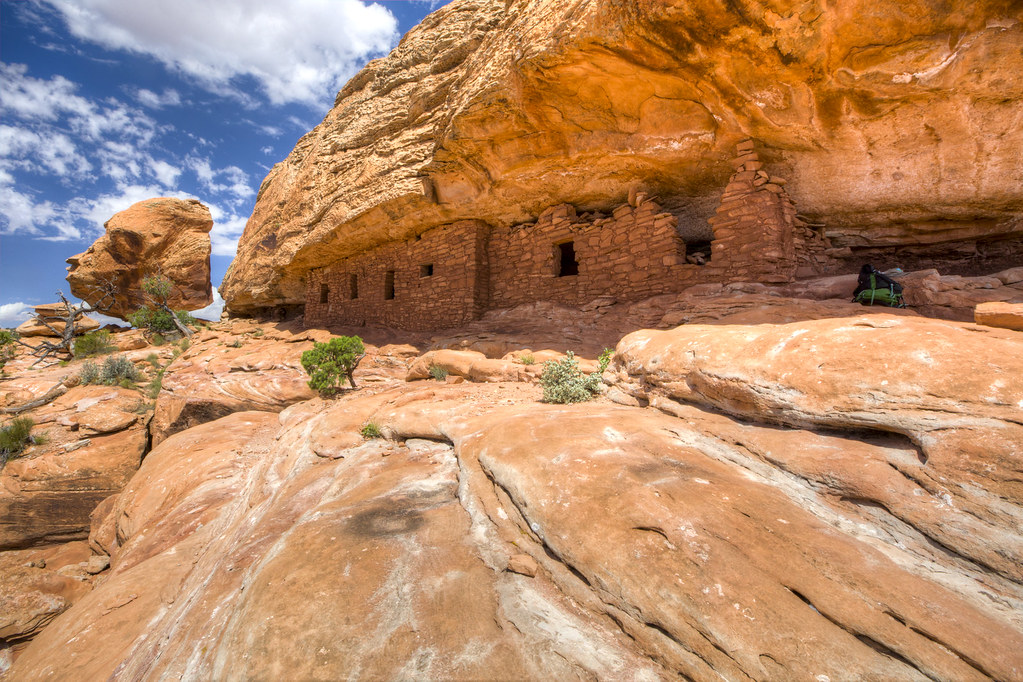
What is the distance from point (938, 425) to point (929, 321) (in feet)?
4.05

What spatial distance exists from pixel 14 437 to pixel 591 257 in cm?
942

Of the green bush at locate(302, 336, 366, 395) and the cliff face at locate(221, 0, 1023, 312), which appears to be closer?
the cliff face at locate(221, 0, 1023, 312)

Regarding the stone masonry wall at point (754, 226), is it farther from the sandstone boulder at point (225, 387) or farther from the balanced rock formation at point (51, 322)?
the balanced rock formation at point (51, 322)

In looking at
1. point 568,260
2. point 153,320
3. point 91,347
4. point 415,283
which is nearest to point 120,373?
point 91,347

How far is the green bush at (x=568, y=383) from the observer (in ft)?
13.4

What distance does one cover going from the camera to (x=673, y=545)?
1672mm

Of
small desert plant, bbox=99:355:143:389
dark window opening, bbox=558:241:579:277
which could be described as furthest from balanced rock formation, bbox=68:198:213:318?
dark window opening, bbox=558:241:579:277

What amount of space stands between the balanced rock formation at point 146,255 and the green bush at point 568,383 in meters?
19.2

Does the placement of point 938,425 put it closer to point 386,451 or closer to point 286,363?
point 386,451

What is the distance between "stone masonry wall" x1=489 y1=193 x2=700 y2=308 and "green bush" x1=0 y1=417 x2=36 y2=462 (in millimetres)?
7692

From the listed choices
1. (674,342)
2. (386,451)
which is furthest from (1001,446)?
(386,451)

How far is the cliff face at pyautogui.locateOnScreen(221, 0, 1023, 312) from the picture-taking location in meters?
4.49

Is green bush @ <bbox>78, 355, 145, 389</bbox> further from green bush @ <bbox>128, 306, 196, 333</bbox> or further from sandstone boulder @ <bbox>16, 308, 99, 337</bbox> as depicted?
sandstone boulder @ <bbox>16, 308, 99, 337</bbox>

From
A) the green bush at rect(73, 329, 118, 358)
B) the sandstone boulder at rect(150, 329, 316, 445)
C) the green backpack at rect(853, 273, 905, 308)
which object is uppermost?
the green backpack at rect(853, 273, 905, 308)
